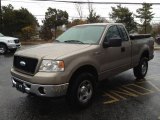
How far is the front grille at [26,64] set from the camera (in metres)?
5.05

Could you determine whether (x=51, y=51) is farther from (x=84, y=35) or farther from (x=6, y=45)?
(x=6, y=45)

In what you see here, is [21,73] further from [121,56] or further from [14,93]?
[121,56]

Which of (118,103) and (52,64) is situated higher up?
(52,64)

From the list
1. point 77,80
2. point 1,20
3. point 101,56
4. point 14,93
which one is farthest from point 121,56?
point 1,20

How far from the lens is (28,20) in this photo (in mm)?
33125

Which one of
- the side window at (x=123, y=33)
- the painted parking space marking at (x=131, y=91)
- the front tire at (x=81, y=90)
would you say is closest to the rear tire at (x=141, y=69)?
the painted parking space marking at (x=131, y=91)

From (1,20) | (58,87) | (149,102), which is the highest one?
(1,20)

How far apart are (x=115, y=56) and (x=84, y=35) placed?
3.02 ft

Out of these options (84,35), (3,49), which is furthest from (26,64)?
(3,49)

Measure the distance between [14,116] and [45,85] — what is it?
928 millimetres

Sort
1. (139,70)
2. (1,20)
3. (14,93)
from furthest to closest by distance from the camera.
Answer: (1,20), (139,70), (14,93)

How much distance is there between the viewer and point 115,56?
6.27m

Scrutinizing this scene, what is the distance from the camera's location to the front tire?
5109mm

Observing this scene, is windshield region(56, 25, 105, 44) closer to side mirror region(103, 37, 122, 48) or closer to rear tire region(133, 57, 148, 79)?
side mirror region(103, 37, 122, 48)
